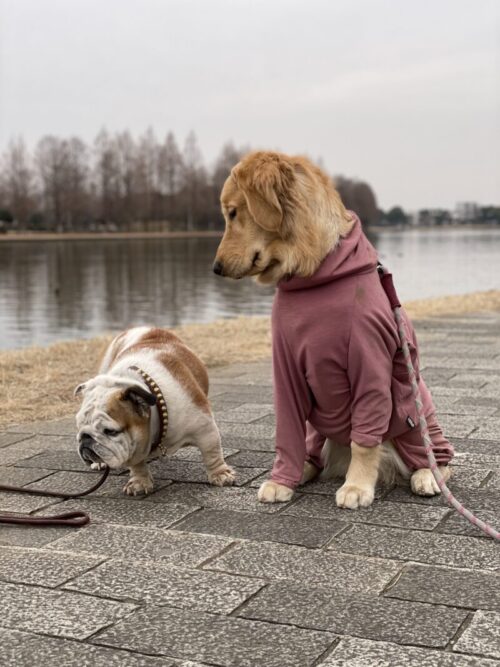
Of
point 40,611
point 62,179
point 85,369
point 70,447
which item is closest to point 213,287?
point 85,369

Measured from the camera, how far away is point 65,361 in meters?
8.43

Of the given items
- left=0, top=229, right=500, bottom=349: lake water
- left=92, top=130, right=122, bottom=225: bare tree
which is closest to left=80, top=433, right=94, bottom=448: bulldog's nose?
left=0, top=229, right=500, bottom=349: lake water

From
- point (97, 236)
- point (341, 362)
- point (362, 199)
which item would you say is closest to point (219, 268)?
point (341, 362)

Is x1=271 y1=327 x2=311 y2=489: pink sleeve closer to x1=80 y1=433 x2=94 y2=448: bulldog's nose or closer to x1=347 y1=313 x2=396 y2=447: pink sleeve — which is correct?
x1=347 y1=313 x2=396 y2=447: pink sleeve

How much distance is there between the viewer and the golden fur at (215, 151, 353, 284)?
372 centimetres

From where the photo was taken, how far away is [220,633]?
2557mm

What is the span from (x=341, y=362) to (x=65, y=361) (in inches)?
205

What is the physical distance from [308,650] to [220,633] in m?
0.30

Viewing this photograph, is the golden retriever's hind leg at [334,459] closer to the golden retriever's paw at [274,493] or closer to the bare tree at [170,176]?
the golden retriever's paw at [274,493]

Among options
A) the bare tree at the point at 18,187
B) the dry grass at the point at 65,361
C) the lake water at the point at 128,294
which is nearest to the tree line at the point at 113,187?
the bare tree at the point at 18,187

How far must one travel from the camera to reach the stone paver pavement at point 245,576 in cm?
245

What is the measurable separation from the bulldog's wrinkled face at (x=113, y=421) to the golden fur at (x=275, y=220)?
737 millimetres

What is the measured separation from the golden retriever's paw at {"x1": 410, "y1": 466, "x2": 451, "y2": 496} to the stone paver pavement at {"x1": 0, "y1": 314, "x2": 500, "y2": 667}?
0.15 ft

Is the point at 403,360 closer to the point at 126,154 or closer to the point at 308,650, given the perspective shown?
the point at 308,650
